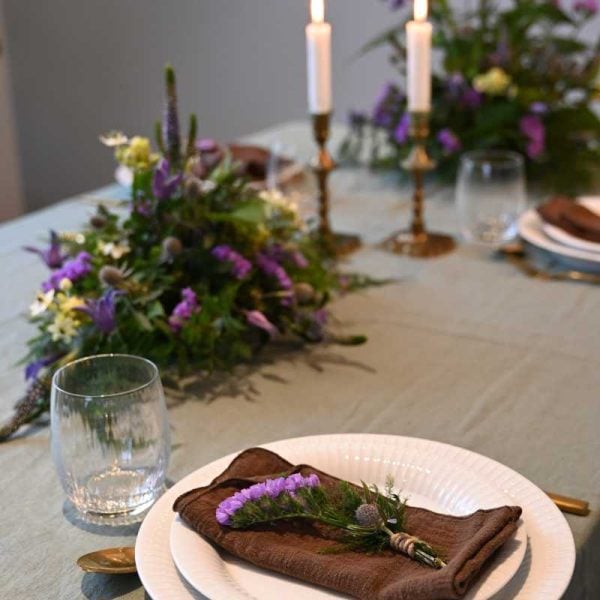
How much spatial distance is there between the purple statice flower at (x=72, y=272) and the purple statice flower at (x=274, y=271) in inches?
8.1

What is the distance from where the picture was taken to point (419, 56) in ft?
4.84

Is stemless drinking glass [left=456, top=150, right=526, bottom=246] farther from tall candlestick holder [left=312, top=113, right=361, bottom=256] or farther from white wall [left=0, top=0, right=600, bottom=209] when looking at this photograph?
white wall [left=0, top=0, right=600, bottom=209]

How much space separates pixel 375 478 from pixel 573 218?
0.79 metres

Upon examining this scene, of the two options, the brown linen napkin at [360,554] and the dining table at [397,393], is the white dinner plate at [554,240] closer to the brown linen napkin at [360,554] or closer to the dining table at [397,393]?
the dining table at [397,393]

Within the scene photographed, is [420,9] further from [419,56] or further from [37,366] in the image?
[37,366]

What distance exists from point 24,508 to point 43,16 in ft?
11.2

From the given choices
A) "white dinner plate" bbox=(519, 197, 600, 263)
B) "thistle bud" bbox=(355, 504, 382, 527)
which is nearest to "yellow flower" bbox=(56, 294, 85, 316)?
"thistle bud" bbox=(355, 504, 382, 527)

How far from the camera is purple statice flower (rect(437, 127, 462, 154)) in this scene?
6.07 feet

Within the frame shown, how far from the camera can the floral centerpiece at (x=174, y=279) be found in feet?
3.60

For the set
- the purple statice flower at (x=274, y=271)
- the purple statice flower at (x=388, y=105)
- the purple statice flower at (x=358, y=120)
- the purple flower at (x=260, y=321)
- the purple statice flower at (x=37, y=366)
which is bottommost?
the purple statice flower at (x=37, y=366)

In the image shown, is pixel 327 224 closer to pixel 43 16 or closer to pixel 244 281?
pixel 244 281

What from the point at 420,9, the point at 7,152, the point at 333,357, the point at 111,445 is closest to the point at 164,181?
the point at 333,357

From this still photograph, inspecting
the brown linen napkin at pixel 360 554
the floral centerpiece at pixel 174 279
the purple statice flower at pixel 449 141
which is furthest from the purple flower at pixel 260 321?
the purple statice flower at pixel 449 141

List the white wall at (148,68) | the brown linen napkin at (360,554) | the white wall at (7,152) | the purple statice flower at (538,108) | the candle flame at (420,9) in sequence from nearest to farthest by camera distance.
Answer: the brown linen napkin at (360,554), the candle flame at (420,9), the purple statice flower at (538,108), the white wall at (148,68), the white wall at (7,152)
